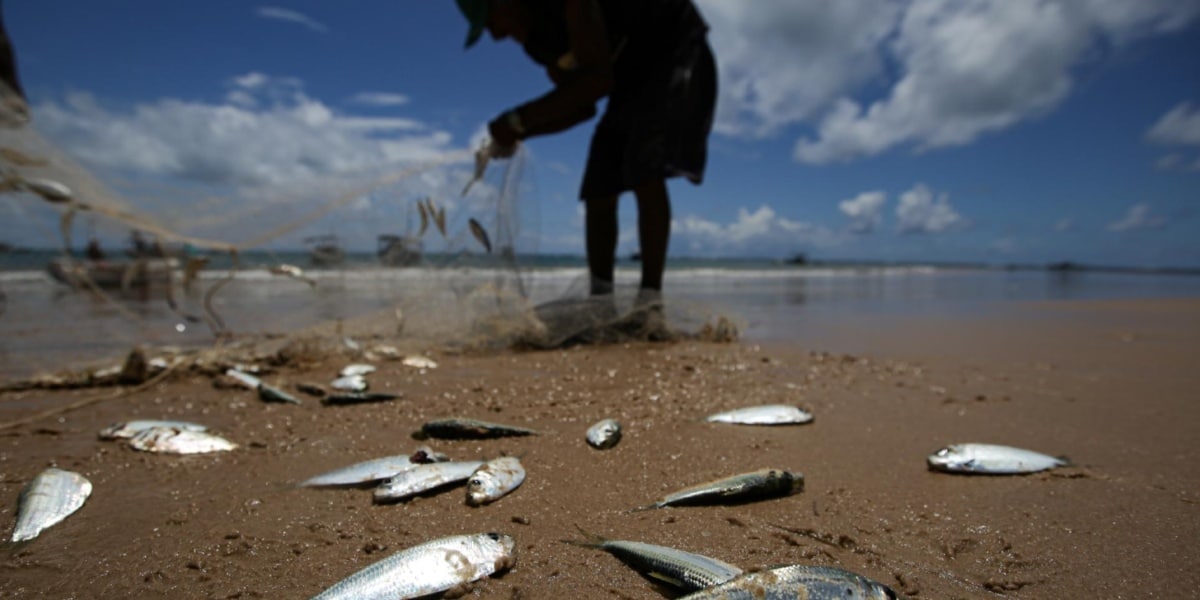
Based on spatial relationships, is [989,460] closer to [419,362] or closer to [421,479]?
[421,479]

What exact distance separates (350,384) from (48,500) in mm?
1478

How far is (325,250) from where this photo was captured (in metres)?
5.04

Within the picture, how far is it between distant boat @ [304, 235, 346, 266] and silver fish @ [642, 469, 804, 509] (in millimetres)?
4326

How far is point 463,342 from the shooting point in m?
4.29

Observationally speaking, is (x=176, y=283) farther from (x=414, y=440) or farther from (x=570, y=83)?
(x=414, y=440)

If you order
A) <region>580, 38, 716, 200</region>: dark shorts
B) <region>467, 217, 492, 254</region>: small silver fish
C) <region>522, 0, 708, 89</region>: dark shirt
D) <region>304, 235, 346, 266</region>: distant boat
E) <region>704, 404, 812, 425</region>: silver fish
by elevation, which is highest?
<region>522, 0, 708, 89</region>: dark shirt

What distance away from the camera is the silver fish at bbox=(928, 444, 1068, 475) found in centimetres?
179

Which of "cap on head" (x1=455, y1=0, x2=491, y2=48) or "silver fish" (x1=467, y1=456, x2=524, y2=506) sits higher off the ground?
"cap on head" (x1=455, y1=0, x2=491, y2=48)

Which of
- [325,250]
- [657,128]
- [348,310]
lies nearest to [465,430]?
[657,128]

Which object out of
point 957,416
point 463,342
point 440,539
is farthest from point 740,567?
point 463,342

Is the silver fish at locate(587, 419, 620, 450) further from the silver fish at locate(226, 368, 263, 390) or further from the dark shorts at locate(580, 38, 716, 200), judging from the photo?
the dark shorts at locate(580, 38, 716, 200)

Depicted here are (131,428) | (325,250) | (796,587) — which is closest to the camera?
(796,587)

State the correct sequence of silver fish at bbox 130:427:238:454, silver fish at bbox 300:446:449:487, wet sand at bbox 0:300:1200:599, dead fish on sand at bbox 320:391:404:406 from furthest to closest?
dead fish on sand at bbox 320:391:404:406, silver fish at bbox 130:427:238:454, silver fish at bbox 300:446:449:487, wet sand at bbox 0:300:1200:599

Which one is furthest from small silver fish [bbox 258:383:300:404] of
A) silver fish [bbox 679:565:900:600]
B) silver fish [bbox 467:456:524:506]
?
silver fish [bbox 679:565:900:600]
